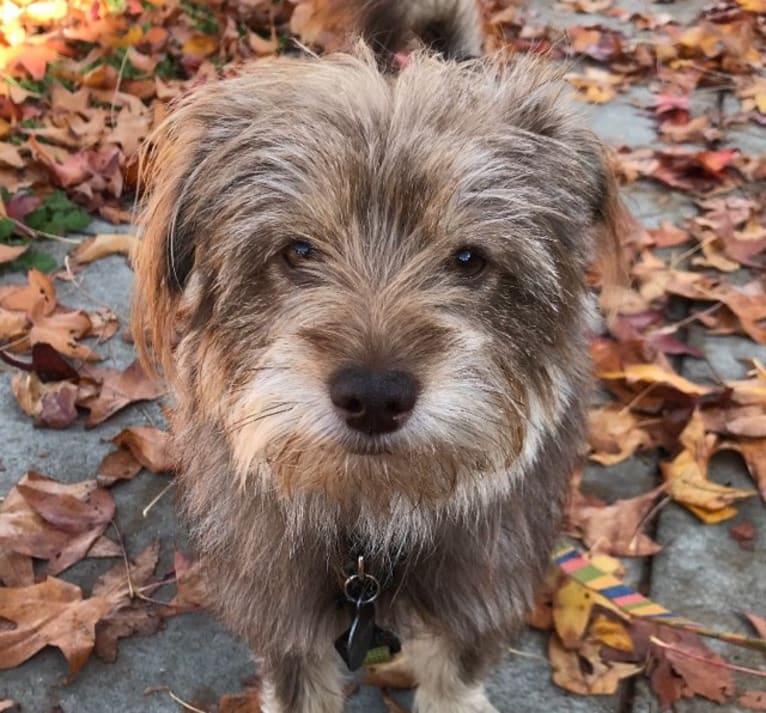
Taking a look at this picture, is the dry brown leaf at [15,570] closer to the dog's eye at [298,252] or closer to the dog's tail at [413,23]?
the dog's eye at [298,252]

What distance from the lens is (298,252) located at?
1941mm

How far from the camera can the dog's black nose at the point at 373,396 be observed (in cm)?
163

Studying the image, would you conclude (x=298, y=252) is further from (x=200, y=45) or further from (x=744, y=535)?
(x=200, y=45)

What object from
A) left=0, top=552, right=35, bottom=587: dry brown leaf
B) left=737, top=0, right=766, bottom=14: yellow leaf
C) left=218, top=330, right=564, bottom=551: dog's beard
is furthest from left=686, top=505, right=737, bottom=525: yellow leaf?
left=737, top=0, right=766, bottom=14: yellow leaf

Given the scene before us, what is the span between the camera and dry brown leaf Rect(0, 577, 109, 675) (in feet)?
8.45

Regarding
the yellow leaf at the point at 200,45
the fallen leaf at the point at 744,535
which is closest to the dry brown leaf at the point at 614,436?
the fallen leaf at the point at 744,535

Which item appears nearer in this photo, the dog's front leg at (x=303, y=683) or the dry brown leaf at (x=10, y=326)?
the dog's front leg at (x=303, y=683)

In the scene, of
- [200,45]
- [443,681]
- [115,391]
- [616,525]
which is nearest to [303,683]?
[443,681]

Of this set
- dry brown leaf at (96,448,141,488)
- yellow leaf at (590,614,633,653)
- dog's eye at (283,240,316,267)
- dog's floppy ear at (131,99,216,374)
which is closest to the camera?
dog's eye at (283,240,316,267)

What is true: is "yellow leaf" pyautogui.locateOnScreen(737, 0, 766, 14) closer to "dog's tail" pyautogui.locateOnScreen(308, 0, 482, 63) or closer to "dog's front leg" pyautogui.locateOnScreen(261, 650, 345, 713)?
"dog's tail" pyautogui.locateOnScreen(308, 0, 482, 63)

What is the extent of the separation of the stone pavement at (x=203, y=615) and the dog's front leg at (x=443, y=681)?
0.39 feet

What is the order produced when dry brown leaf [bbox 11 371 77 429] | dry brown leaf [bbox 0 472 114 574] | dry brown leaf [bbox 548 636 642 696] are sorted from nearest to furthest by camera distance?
dry brown leaf [bbox 548 636 642 696] → dry brown leaf [bbox 0 472 114 574] → dry brown leaf [bbox 11 371 77 429]

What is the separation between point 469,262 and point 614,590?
1248mm

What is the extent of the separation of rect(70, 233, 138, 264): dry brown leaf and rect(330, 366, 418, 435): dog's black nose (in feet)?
8.30
